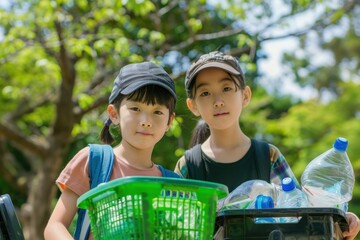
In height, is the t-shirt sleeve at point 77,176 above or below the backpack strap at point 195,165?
below

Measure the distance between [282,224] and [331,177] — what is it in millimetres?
740

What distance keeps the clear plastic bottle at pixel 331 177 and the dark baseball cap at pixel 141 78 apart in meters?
0.67

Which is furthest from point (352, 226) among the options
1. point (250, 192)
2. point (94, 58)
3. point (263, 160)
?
point (94, 58)

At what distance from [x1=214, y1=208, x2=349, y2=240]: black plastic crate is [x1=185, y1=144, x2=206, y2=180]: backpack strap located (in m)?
0.96

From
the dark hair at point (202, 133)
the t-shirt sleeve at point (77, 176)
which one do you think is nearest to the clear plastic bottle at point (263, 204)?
the t-shirt sleeve at point (77, 176)

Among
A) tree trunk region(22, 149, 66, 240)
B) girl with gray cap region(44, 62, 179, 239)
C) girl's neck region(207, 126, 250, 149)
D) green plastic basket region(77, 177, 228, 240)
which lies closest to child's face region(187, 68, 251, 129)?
girl's neck region(207, 126, 250, 149)

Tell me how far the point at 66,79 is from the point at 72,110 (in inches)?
24.7

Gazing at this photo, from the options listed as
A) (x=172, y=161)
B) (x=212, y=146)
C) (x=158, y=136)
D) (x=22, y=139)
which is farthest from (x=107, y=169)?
(x=172, y=161)

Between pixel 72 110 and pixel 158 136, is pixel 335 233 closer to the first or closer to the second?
pixel 158 136

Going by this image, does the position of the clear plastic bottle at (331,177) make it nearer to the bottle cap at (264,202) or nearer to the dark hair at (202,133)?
the bottle cap at (264,202)

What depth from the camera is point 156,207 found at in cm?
219

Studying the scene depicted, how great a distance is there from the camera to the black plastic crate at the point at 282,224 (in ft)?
7.96

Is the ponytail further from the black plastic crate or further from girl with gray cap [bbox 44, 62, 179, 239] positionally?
the black plastic crate

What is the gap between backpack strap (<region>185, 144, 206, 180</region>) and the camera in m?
3.46
